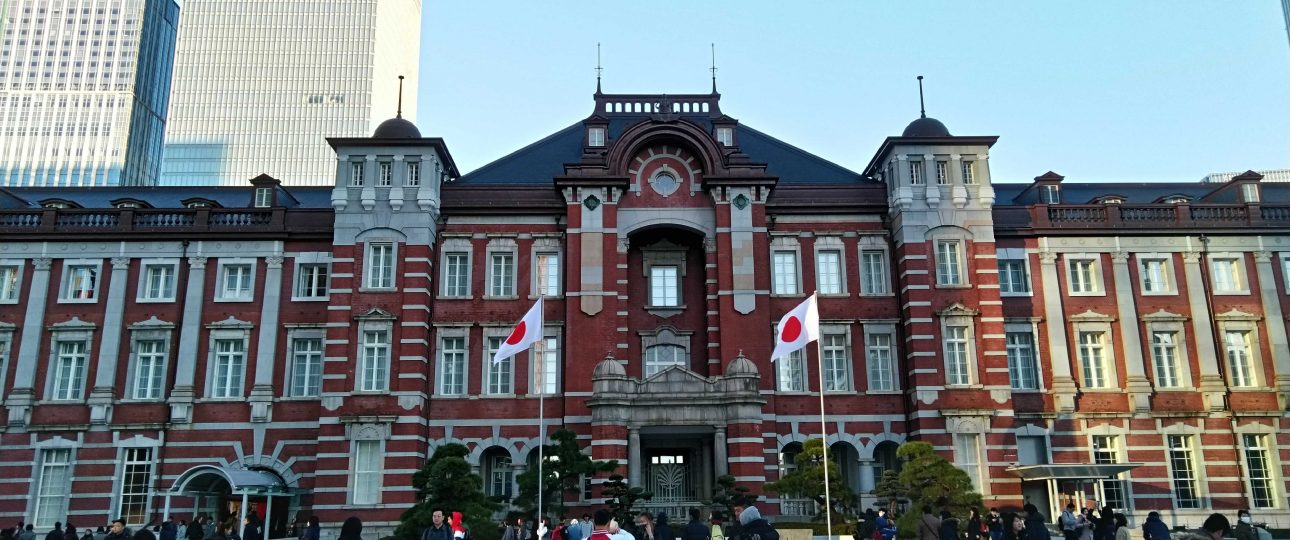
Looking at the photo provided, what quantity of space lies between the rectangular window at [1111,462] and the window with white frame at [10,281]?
1492 inches

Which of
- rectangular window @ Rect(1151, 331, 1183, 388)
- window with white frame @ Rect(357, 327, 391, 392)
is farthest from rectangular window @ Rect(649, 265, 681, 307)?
rectangular window @ Rect(1151, 331, 1183, 388)

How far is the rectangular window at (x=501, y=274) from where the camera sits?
33562 millimetres

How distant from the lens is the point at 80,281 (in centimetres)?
3419

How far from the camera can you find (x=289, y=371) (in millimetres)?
33219

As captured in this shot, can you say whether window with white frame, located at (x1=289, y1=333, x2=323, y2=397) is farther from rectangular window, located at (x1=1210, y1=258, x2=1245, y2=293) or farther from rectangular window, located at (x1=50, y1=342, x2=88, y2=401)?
rectangular window, located at (x1=1210, y1=258, x2=1245, y2=293)

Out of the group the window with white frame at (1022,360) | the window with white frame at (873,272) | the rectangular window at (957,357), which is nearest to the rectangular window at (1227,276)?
the window with white frame at (1022,360)

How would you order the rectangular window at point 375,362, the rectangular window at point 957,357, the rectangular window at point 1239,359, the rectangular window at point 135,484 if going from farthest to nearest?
the rectangular window at point 1239,359, the rectangular window at point 957,357, the rectangular window at point 135,484, the rectangular window at point 375,362

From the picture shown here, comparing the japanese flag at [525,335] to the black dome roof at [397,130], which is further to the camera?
the black dome roof at [397,130]

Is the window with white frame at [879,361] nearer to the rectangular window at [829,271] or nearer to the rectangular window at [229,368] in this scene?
the rectangular window at [829,271]

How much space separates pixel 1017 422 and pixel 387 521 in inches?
829

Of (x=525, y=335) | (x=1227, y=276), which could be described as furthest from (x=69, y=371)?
(x=1227, y=276)

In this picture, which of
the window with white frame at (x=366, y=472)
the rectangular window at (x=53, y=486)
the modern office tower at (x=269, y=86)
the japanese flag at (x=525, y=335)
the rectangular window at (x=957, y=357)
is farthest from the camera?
the modern office tower at (x=269, y=86)

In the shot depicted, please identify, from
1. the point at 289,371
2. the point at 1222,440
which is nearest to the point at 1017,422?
the point at 1222,440

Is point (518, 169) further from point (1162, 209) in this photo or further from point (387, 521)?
point (1162, 209)
